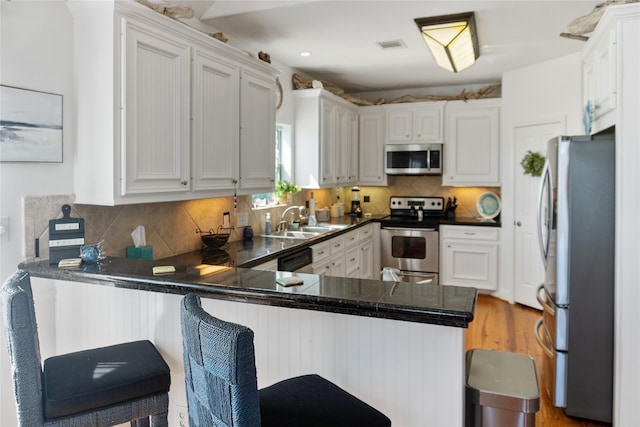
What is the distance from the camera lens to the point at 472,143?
19.3ft

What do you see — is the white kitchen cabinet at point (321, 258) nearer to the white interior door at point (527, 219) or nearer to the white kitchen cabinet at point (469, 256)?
the white kitchen cabinet at point (469, 256)

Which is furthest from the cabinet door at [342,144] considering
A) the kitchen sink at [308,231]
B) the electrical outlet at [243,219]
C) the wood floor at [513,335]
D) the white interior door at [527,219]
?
the wood floor at [513,335]

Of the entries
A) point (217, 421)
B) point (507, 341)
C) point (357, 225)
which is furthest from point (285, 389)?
point (357, 225)

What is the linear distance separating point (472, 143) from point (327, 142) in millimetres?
1937

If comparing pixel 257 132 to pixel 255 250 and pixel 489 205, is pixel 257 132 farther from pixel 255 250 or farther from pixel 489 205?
pixel 489 205

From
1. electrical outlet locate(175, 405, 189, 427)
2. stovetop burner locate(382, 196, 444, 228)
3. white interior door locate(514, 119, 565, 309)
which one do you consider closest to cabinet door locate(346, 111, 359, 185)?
stovetop burner locate(382, 196, 444, 228)

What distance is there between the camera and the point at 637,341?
8.40ft

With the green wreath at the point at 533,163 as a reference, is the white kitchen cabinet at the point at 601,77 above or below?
above

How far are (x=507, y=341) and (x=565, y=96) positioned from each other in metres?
2.62

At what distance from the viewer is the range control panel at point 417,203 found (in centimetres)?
623

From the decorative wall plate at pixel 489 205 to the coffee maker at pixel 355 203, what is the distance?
158 centimetres

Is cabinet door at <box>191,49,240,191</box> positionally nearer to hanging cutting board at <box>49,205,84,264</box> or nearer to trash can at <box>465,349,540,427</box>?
hanging cutting board at <box>49,205,84,264</box>

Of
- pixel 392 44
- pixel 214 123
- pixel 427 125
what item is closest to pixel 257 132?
pixel 214 123

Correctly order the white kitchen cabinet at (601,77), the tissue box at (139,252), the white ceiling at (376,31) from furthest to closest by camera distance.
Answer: the white ceiling at (376,31) < the tissue box at (139,252) < the white kitchen cabinet at (601,77)
